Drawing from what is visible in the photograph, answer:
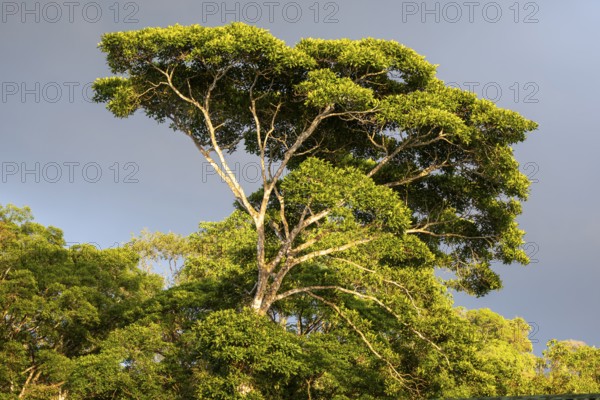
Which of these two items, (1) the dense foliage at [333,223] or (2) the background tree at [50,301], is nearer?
(1) the dense foliage at [333,223]

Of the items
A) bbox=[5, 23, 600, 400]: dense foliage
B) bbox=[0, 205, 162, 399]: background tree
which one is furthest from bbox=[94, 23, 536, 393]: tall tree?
bbox=[0, 205, 162, 399]: background tree

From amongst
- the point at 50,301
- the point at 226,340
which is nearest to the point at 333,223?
the point at 226,340

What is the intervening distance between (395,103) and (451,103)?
1737mm

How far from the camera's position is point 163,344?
82.5 feet

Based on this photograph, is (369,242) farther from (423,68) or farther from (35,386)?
(35,386)

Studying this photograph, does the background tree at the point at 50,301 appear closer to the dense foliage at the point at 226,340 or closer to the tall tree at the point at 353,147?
the dense foliage at the point at 226,340

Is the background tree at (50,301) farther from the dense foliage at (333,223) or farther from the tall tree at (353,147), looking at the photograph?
the tall tree at (353,147)

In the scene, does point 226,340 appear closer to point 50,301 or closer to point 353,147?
point 353,147

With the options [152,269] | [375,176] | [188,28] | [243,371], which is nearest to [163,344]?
[243,371]

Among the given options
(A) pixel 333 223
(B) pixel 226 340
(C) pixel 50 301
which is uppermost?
(A) pixel 333 223

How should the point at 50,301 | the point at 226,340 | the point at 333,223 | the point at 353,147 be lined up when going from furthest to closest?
the point at 50,301 → the point at 353,147 → the point at 333,223 → the point at 226,340

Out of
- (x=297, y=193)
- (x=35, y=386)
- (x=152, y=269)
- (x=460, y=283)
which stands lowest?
(x=35, y=386)

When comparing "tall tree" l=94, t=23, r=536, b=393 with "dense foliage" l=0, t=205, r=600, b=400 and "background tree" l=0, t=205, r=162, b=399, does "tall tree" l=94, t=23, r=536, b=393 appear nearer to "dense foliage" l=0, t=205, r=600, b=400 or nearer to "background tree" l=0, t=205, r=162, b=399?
"dense foliage" l=0, t=205, r=600, b=400

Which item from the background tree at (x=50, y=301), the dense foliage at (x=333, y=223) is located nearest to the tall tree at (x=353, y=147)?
the dense foliage at (x=333, y=223)
